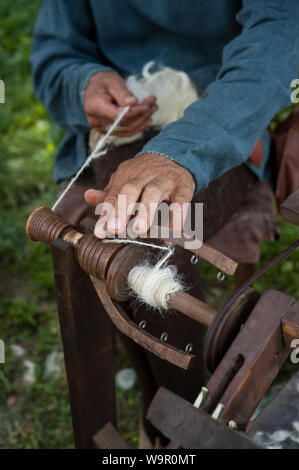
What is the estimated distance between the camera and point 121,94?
4.56ft

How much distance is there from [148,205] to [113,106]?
0.56m

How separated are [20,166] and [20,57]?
1.47m

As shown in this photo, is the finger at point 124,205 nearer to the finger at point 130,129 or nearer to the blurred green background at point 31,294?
the blurred green background at point 31,294

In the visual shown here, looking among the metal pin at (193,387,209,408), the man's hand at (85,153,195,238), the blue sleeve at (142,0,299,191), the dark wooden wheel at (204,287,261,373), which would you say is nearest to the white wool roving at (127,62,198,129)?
the blue sleeve at (142,0,299,191)

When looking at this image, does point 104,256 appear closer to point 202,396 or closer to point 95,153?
point 202,396

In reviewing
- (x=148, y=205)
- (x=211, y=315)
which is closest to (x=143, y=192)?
(x=148, y=205)

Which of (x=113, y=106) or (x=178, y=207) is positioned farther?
(x=113, y=106)

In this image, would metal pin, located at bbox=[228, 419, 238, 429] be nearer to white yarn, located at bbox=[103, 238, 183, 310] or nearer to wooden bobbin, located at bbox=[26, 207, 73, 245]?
white yarn, located at bbox=[103, 238, 183, 310]

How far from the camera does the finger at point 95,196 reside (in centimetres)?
99

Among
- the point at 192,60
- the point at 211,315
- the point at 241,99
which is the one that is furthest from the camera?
the point at 192,60

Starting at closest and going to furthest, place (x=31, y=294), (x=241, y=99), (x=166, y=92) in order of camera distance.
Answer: (x=241, y=99), (x=166, y=92), (x=31, y=294)

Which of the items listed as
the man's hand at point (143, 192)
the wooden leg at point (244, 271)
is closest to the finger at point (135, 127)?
the man's hand at point (143, 192)

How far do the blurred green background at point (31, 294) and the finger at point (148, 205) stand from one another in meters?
0.28
